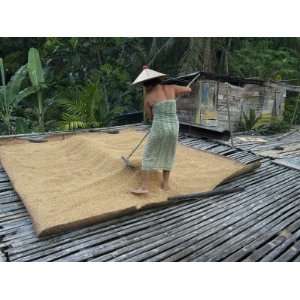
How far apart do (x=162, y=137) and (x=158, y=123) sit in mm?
107

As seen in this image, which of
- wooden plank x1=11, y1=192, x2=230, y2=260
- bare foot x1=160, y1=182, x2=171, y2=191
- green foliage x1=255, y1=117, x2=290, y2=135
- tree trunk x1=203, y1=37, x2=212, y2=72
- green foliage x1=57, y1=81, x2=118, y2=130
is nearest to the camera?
wooden plank x1=11, y1=192, x2=230, y2=260

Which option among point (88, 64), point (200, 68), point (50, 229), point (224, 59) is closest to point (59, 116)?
point (88, 64)

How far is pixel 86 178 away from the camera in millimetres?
2877

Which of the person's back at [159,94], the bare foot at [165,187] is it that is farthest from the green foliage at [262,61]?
the bare foot at [165,187]

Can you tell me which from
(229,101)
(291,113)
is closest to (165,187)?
(229,101)

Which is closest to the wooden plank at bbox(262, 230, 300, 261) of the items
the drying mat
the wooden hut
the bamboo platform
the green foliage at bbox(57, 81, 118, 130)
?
the bamboo platform

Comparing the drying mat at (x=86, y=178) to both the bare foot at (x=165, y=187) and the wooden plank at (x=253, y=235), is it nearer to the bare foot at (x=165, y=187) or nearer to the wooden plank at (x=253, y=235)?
the bare foot at (x=165, y=187)

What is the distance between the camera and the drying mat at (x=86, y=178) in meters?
2.26

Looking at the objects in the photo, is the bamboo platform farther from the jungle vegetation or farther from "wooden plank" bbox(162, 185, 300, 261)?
the jungle vegetation

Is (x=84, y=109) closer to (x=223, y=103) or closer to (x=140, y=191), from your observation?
(x=223, y=103)

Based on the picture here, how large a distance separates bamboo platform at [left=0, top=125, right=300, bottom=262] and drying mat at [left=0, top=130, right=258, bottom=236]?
8 cm

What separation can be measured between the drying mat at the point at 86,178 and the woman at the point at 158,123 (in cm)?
20

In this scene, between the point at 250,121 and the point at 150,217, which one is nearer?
the point at 150,217

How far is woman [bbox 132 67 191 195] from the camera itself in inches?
101
